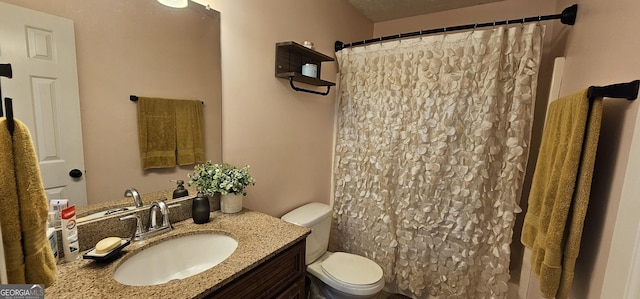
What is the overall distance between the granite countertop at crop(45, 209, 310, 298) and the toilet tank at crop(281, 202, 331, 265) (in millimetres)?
445

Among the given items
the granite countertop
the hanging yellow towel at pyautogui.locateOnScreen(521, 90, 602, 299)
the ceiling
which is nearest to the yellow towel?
the granite countertop

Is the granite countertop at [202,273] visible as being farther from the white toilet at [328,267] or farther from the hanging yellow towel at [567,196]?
the hanging yellow towel at [567,196]

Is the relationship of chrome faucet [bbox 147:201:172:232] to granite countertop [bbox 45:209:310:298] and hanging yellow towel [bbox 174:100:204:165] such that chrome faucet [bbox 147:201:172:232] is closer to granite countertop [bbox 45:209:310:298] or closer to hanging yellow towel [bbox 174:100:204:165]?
granite countertop [bbox 45:209:310:298]

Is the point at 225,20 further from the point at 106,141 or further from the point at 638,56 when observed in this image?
the point at 638,56

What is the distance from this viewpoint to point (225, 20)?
4.58 ft

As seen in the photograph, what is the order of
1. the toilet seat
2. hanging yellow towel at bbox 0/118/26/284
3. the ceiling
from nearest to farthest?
1. hanging yellow towel at bbox 0/118/26/284
2. the toilet seat
3. the ceiling

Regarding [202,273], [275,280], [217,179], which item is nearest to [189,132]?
[217,179]

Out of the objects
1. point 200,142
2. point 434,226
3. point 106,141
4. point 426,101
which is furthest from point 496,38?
point 106,141

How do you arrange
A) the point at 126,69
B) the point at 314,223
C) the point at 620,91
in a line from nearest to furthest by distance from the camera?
the point at 620,91 < the point at 126,69 < the point at 314,223

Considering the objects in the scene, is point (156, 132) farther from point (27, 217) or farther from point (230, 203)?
point (27, 217)

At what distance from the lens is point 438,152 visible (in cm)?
178

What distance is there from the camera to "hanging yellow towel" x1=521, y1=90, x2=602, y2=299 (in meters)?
0.85

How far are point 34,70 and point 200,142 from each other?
2.10 ft

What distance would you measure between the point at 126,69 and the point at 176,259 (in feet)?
2.71
